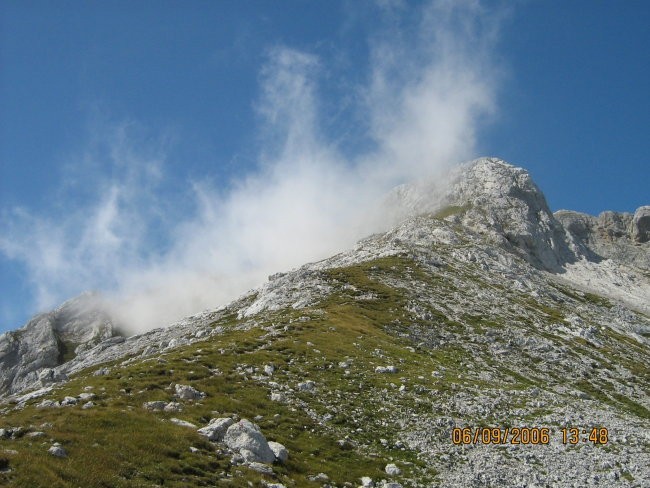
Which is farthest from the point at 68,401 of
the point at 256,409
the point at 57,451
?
the point at 256,409

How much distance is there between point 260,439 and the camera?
89.1ft

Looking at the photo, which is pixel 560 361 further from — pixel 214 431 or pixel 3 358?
pixel 3 358

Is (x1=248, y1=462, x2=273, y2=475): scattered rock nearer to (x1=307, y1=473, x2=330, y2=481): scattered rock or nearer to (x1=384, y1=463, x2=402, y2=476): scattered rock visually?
(x1=307, y1=473, x2=330, y2=481): scattered rock

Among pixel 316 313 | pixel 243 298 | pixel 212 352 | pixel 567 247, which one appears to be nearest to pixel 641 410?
pixel 316 313

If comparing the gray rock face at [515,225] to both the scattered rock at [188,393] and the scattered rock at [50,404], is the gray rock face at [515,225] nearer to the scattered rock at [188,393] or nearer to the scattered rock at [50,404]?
the scattered rock at [188,393]

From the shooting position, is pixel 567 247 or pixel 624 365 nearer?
pixel 624 365

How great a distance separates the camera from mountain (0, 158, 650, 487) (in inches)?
963

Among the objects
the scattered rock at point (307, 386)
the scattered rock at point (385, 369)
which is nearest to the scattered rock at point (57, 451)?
the scattered rock at point (307, 386)

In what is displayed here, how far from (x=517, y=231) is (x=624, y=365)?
366 feet

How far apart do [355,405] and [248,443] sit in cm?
1259

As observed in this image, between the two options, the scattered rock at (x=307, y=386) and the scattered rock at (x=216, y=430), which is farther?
the scattered rock at (x=307, y=386)

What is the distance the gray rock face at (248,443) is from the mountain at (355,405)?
3.0 inches

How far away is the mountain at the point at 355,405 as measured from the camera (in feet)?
80.3

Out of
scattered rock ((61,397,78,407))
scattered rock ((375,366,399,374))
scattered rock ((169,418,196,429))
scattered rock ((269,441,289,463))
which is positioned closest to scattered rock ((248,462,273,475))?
scattered rock ((269,441,289,463))
